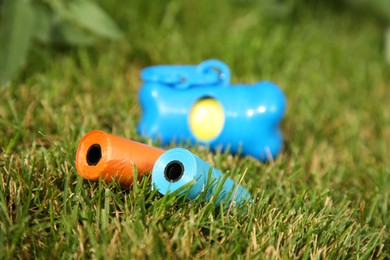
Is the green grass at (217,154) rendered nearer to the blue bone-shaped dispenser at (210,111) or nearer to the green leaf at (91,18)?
the blue bone-shaped dispenser at (210,111)

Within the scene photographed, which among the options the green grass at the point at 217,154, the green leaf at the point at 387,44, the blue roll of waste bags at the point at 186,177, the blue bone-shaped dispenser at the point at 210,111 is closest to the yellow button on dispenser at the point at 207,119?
the blue bone-shaped dispenser at the point at 210,111

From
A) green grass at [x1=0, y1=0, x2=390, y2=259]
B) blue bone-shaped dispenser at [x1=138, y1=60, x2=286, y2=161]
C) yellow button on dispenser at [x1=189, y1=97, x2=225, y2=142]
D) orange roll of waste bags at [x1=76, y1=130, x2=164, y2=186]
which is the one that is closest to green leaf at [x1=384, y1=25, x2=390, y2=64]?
green grass at [x1=0, y1=0, x2=390, y2=259]

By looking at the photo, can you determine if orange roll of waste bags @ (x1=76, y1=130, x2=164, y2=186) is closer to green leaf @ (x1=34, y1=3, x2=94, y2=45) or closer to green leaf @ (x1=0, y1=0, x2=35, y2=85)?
green leaf @ (x1=0, y1=0, x2=35, y2=85)

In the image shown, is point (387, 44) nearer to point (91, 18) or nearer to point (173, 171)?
point (91, 18)

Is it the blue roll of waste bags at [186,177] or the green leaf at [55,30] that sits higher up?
the green leaf at [55,30]

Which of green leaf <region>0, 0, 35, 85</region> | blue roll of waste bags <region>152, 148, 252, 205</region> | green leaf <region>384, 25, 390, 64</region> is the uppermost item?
green leaf <region>384, 25, 390, 64</region>
